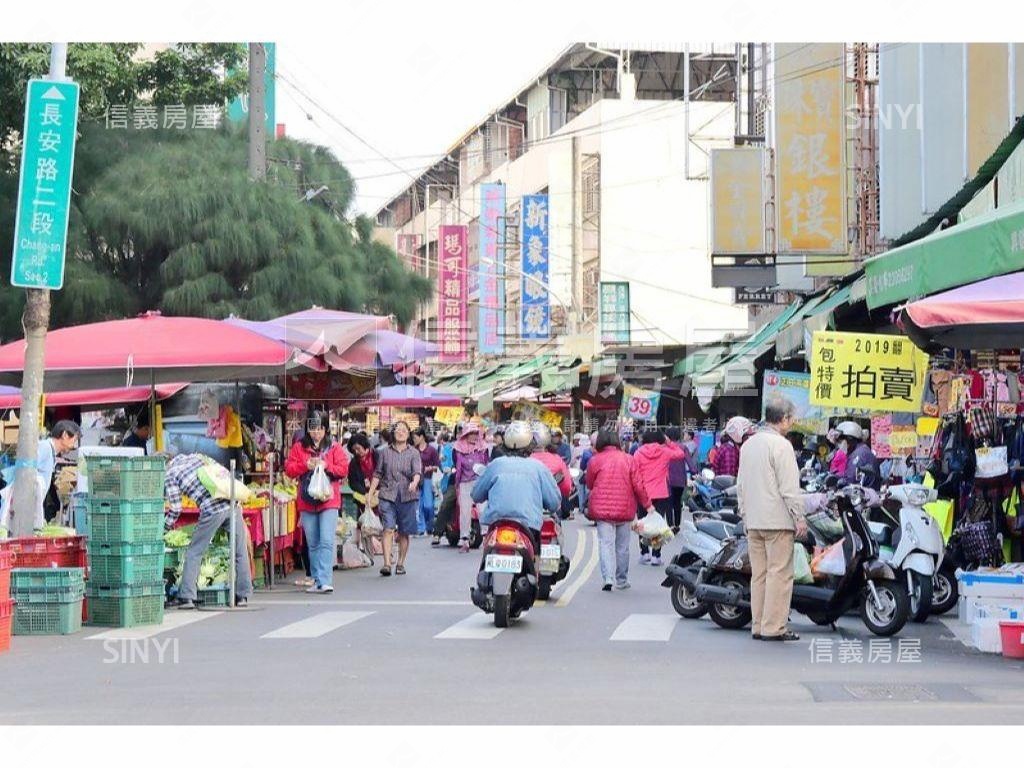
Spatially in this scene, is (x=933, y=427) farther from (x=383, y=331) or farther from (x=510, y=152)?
(x=510, y=152)

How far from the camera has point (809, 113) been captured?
26.4 meters

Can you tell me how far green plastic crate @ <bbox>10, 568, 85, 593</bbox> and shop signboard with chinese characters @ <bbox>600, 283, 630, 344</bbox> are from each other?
129 ft

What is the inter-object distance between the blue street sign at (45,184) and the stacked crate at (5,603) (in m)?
2.58

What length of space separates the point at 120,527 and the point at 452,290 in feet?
156

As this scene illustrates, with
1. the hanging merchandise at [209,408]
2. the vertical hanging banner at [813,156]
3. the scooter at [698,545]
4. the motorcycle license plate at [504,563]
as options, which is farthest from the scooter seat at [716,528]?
the vertical hanging banner at [813,156]

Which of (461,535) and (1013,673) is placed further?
(461,535)

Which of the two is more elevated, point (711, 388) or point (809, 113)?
point (809, 113)

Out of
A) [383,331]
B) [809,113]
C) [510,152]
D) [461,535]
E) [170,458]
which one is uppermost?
[510,152]

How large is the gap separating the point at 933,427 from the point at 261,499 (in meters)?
7.11

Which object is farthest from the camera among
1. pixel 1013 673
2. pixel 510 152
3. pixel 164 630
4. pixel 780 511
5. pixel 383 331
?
pixel 510 152

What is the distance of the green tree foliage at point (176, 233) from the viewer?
1246 inches

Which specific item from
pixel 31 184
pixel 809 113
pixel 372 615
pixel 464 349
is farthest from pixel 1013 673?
pixel 464 349

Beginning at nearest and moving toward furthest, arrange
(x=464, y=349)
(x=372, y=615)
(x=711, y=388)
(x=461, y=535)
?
(x=372, y=615)
(x=461, y=535)
(x=711, y=388)
(x=464, y=349)

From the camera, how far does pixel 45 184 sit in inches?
539
